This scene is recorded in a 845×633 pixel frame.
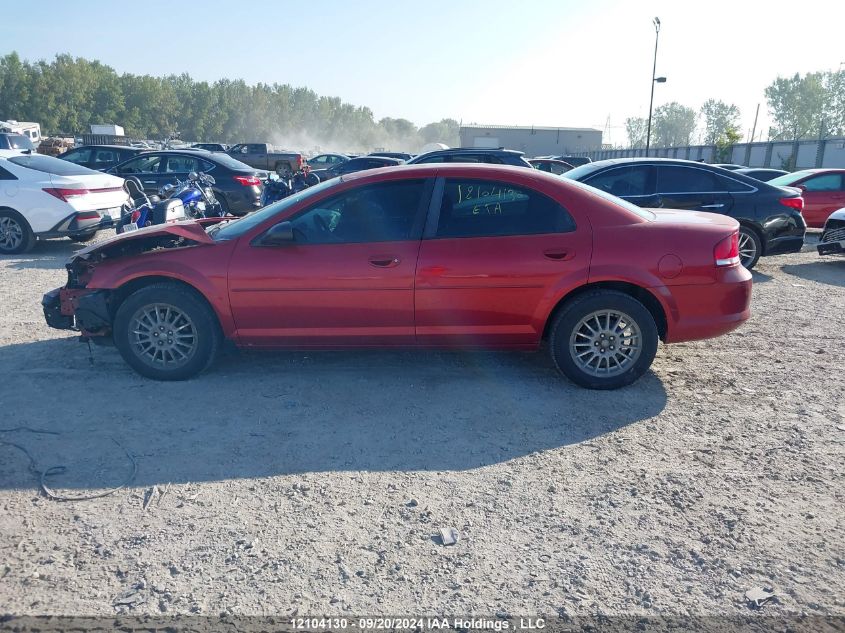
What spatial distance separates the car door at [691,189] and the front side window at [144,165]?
35.7 ft

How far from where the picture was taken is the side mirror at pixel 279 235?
4.70 metres

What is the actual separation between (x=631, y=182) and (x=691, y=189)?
2.85 ft

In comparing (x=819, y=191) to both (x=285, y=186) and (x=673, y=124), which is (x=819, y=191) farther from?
(x=673, y=124)

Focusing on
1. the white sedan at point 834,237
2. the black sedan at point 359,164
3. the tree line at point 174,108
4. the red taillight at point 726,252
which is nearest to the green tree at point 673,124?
the tree line at point 174,108

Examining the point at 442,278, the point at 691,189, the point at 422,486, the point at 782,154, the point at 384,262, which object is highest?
the point at 782,154

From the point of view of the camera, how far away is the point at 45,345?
5.86 metres

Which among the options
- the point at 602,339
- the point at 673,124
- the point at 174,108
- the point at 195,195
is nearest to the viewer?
the point at 602,339

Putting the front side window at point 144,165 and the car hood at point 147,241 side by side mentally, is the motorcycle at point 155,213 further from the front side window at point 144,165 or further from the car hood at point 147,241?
the front side window at point 144,165

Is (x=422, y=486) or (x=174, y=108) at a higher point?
(x=174, y=108)

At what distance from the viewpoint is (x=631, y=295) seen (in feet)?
15.9

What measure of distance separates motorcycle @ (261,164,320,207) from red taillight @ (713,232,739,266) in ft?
28.4

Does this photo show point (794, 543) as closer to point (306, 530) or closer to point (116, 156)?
point (306, 530)

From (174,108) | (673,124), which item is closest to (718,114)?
(673,124)

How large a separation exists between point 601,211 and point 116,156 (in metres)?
14.8
